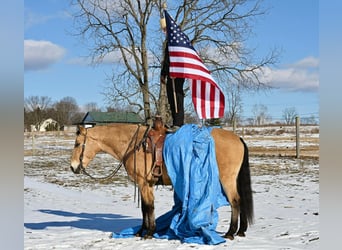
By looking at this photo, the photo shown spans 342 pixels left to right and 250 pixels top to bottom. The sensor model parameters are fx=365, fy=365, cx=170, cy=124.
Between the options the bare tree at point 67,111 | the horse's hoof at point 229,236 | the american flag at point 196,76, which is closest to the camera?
the horse's hoof at point 229,236

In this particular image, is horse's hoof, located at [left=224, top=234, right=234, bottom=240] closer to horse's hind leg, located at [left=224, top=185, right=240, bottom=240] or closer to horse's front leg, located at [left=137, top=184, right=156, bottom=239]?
horse's hind leg, located at [left=224, top=185, right=240, bottom=240]

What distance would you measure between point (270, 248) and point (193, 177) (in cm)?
125

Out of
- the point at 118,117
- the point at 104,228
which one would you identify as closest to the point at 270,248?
the point at 104,228

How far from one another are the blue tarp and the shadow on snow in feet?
4.65

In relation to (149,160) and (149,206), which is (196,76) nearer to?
(149,160)

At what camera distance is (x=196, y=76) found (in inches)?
209

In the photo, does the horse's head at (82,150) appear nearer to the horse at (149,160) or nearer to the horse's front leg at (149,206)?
the horse at (149,160)

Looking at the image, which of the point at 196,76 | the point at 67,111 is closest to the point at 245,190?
the point at 196,76

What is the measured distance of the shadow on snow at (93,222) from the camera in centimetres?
587

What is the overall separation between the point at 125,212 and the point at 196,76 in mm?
3369

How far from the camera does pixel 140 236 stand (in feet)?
16.8

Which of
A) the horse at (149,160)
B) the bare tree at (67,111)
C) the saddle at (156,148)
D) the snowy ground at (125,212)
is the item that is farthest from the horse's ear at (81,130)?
the bare tree at (67,111)

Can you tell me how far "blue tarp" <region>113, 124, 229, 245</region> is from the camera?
185 inches

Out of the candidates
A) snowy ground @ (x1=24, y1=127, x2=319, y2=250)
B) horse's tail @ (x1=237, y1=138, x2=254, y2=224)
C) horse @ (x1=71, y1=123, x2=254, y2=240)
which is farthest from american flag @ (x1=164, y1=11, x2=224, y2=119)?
snowy ground @ (x1=24, y1=127, x2=319, y2=250)
